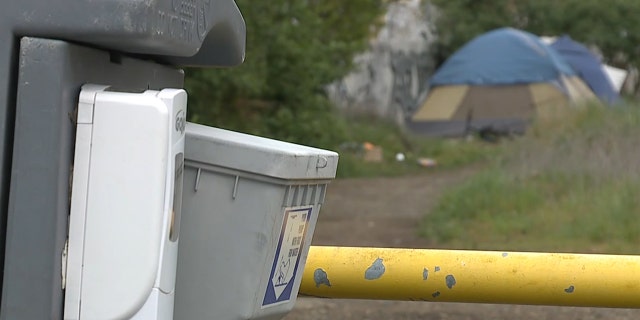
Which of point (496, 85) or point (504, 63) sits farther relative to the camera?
point (496, 85)

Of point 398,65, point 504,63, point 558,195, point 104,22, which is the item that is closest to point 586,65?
point 504,63

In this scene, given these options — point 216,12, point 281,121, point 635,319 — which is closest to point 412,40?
point 281,121

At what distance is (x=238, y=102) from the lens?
39.1 ft

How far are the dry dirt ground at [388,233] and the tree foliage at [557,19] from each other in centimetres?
880

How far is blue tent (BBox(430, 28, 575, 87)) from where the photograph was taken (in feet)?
60.6

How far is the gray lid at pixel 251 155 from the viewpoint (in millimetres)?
1769

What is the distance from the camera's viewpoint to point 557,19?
930 inches

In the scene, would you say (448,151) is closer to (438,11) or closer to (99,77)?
(438,11)

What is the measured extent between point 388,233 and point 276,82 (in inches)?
142

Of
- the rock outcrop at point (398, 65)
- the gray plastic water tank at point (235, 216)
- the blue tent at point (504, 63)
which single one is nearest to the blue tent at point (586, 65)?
the blue tent at point (504, 63)

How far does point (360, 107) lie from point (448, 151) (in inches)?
180

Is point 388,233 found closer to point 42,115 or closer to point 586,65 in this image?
point 42,115

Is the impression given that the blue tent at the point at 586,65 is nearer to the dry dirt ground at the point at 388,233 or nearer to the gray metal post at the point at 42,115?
the dry dirt ground at the point at 388,233

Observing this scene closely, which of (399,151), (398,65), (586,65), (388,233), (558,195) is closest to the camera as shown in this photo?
(388,233)
